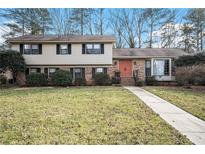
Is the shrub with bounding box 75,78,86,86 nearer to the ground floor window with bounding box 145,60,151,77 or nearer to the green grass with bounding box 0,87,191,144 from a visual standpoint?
the ground floor window with bounding box 145,60,151,77

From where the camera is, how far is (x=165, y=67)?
23000 millimetres

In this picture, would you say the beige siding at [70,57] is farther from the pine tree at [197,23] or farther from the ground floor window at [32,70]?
the pine tree at [197,23]

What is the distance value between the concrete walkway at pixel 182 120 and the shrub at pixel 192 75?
6.65 m

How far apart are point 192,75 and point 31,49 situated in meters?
11.9

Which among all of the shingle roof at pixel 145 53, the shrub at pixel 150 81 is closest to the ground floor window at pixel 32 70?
the shingle roof at pixel 145 53

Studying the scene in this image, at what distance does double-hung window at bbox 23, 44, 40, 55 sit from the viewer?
21.8 m

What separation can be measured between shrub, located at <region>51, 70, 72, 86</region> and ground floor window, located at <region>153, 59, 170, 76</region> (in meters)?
Result: 7.09

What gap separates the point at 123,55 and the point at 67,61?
14.7ft

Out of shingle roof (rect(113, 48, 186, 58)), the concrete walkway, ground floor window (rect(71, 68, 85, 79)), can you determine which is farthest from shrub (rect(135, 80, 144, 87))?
the concrete walkway

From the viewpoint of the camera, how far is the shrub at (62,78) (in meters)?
20.0

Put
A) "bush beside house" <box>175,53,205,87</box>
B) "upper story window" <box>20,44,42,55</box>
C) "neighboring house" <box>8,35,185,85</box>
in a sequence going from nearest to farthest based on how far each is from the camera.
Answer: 1. "bush beside house" <box>175,53,205,87</box>
2. "neighboring house" <box>8,35,185,85</box>
3. "upper story window" <box>20,44,42,55</box>

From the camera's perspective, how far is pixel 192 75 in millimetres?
17672
